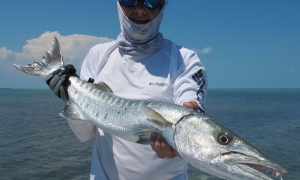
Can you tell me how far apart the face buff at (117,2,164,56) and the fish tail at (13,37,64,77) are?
113cm

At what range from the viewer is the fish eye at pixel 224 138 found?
2932 mm

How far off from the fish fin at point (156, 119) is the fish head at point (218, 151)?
13cm

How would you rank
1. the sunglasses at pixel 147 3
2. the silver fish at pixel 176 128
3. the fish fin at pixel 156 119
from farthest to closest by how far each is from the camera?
the sunglasses at pixel 147 3, the fish fin at pixel 156 119, the silver fish at pixel 176 128

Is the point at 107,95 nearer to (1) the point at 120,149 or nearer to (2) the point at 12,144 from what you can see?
(1) the point at 120,149

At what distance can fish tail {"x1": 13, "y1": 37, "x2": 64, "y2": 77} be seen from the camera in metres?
4.77

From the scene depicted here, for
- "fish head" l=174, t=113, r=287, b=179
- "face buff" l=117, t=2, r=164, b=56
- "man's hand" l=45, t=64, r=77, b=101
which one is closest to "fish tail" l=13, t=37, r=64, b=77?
"man's hand" l=45, t=64, r=77, b=101

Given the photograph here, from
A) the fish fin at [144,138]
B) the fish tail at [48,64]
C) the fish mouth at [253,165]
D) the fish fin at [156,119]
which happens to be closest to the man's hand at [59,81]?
the fish tail at [48,64]

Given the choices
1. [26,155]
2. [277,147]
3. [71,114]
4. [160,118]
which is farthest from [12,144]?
[160,118]

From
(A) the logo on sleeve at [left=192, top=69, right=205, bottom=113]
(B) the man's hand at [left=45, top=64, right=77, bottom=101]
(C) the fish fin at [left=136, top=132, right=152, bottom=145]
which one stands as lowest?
(C) the fish fin at [left=136, top=132, right=152, bottom=145]

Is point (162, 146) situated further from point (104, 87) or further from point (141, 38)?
point (141, 38)

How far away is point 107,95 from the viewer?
13.4ft

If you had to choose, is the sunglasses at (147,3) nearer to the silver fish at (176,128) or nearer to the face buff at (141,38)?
the face buff at (141,38)

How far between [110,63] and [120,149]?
107cm

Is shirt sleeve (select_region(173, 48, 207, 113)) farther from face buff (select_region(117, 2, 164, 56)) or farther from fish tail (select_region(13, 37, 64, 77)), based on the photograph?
fish tail (select_region(13, 37, 64, 77))
